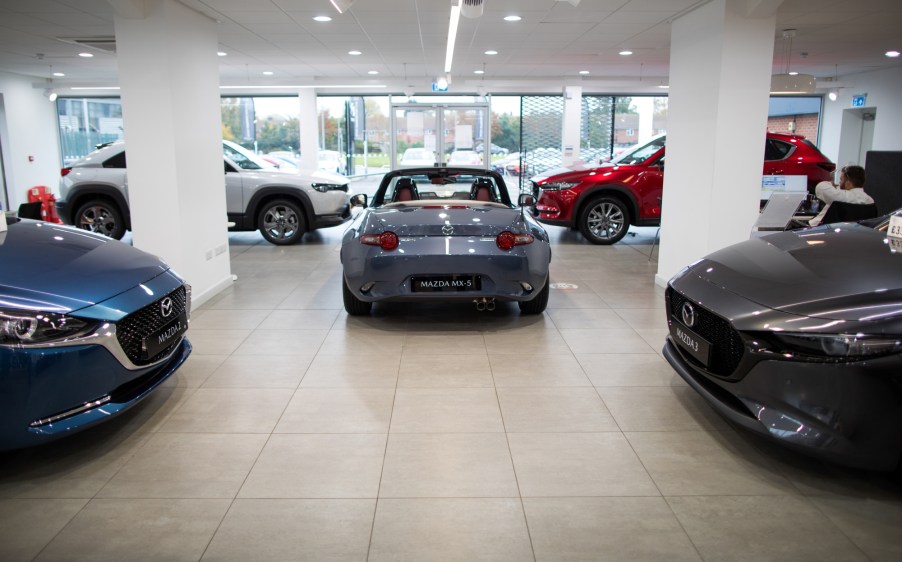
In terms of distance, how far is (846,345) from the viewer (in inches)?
108

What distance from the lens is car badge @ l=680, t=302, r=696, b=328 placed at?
357 cm

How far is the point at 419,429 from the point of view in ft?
11.6

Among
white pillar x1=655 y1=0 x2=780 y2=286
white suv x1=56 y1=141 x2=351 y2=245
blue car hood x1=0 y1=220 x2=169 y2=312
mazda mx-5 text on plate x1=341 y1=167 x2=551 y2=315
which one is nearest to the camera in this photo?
blue car hood x1=0 y1=220 x2=169 y2=312

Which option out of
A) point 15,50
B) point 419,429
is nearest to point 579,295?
point 419,429

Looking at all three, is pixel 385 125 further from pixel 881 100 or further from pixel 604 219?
pixel 881 100

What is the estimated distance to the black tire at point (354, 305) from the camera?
570 centimetres

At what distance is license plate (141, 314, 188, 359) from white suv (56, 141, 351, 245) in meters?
6.15

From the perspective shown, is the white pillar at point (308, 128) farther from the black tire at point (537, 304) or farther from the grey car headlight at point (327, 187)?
the black tire at point (537, 304)

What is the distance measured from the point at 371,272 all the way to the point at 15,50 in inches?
379

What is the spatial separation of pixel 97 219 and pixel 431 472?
8644 millimetres

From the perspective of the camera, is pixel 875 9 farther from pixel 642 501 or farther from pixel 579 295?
pixel 642 501

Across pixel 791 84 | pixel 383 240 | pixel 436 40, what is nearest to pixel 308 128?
pixel 436 40

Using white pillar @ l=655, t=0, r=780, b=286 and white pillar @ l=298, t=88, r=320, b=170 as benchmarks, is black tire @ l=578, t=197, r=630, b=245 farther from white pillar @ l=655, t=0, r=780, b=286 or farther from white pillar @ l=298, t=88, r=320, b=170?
white pillar @ l=298, t=88, r=320, b=170

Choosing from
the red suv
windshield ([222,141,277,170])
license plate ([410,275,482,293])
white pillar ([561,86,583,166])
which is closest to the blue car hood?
license plate ([410,275,482,293])
